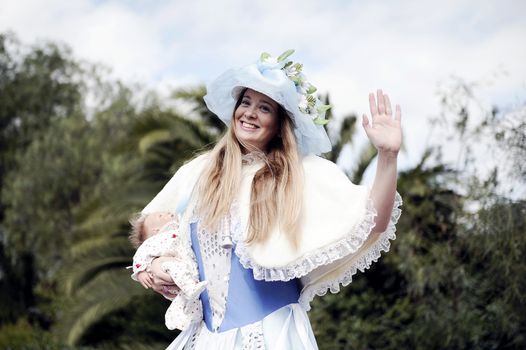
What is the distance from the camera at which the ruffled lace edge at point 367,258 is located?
292cm

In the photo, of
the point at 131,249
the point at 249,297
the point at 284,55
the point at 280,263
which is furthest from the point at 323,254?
the point at 131,249

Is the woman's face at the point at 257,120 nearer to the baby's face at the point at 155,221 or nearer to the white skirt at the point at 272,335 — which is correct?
the baby's face at the point at 155,221

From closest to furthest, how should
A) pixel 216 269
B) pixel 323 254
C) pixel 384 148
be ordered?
pixel 384 148
pixel 323 254
pixel 216 269

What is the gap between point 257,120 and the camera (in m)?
3.19

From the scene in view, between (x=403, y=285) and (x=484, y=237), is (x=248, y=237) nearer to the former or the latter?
(x=484, y=237)

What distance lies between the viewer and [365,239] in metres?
2.80

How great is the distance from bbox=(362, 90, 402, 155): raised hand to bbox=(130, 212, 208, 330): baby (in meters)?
0.82

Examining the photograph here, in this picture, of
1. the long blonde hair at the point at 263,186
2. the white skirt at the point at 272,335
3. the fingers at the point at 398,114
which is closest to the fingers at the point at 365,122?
the fingers at the point at 398,114

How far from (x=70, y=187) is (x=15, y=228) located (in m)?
1.54

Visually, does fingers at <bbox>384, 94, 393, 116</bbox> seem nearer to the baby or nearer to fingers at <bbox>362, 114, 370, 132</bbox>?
fingers at <bbox>362, 114, 370, 132</bbox>

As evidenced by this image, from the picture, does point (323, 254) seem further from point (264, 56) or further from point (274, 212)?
point (264, 56)

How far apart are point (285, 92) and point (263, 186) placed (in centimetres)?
37

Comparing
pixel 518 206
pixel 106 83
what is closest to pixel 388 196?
pixel 518 206

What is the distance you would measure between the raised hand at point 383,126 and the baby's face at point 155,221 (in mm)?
988
